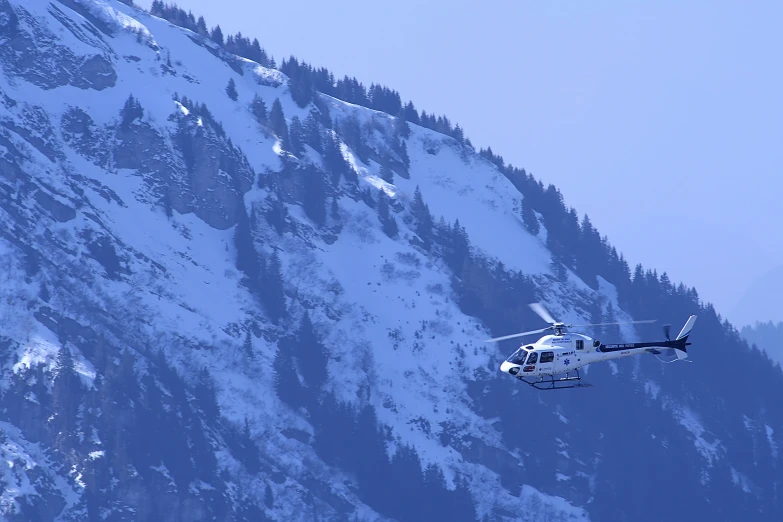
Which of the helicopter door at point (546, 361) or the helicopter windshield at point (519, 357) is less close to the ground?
the helicopter door at point (546, 361)

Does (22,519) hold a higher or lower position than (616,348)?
lower

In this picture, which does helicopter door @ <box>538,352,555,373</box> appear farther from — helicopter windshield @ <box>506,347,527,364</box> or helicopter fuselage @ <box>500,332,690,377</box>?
helicopter windshield @ <box>506,347,527,364</box>

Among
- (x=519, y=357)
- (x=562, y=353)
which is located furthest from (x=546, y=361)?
(x=519, y=357)

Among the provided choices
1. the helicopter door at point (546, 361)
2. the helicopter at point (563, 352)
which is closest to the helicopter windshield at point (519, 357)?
the helicopter at point (563, 352)

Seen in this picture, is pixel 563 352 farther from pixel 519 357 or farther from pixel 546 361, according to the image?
pixel 519 357

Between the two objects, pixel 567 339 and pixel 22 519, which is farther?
pixel 22 519

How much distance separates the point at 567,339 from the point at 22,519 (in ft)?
304

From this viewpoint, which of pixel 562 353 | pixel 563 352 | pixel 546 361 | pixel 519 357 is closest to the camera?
pixel 519 357

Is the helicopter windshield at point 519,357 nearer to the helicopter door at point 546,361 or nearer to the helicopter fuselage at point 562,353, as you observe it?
the helicopter fuselage at point 562,353

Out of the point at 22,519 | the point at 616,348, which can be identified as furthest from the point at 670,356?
the point at 22,519

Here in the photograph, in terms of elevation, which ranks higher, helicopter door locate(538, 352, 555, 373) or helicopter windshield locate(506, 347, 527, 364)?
helicopter door locate(538, 352, 555, 373)

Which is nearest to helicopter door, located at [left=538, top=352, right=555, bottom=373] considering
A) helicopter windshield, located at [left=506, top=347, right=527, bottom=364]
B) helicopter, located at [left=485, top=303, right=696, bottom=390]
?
helicopter, located at [left=485, top=303, right=696, bottom=390]

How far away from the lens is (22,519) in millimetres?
199750

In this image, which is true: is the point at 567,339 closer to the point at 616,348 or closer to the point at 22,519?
the point at 616,348
